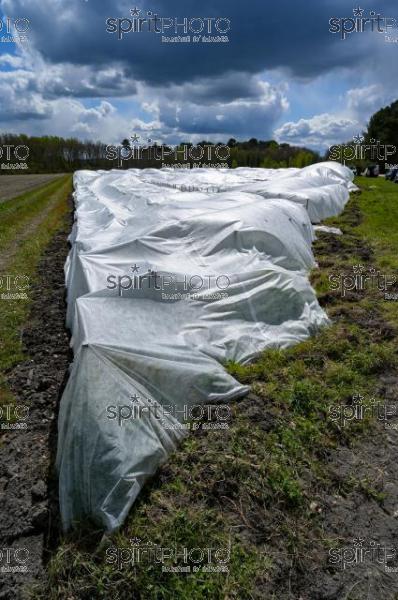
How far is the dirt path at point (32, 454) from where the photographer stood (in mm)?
2766

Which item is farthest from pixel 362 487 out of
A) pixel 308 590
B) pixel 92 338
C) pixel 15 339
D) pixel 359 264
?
pixel 359 264

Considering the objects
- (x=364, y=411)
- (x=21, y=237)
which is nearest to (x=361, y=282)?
(x=364, y=411)

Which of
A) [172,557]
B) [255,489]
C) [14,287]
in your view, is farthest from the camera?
[14,287]

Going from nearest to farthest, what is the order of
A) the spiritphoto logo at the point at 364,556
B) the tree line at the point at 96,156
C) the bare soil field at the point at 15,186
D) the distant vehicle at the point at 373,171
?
the spiritphoto logo at the point at 364,556
the bare soil field at the point at 15,186
the distant vehicle at the point at 373,171
the tree line at the point at 96,156

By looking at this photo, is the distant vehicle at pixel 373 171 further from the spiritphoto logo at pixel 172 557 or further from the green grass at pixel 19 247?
the spiritphoto logo at pixel 172 557

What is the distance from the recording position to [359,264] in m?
8.23

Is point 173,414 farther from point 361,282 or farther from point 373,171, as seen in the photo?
point 373,171

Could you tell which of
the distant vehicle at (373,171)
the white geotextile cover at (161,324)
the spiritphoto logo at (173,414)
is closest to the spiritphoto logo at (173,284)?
the white geotextile cover at (161,324)

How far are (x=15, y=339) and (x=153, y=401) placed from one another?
3167 millimetres

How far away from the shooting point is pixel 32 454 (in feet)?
11.8

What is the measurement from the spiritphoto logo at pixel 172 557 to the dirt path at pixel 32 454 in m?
0.55

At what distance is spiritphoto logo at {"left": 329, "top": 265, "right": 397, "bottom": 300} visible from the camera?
274 inches

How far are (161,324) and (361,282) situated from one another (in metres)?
4.46

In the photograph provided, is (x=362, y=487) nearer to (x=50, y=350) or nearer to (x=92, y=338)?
(x=92, y=338)
